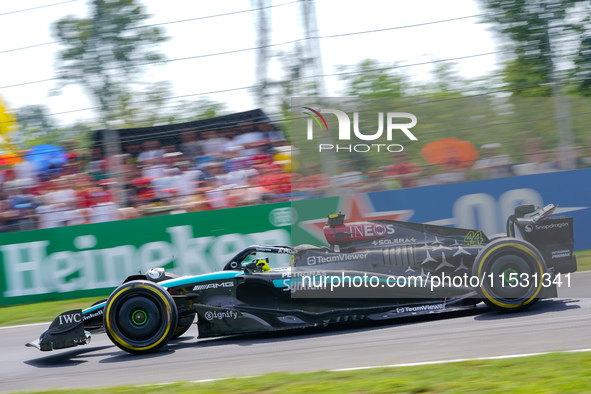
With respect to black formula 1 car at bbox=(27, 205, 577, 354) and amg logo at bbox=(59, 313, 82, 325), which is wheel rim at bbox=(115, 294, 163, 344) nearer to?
black formula 1 car at bbox=(27, 205, 577, 354)

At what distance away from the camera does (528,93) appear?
1002 centimetres

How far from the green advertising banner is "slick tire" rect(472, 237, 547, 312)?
453 cm

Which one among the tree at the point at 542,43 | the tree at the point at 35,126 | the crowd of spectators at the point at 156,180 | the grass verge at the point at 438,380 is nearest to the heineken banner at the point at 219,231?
the crowd of spectators at the point at 156,180

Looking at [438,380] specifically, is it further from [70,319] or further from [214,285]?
[70,319]

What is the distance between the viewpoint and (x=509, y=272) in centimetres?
574

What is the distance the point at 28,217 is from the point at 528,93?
8730 mm

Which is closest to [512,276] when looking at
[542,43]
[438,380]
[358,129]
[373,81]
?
A: [438,380]

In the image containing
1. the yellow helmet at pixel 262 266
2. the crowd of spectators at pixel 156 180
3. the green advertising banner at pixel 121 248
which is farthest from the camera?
the crowd of spectators at pixel 156 180

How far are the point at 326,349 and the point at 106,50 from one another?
773 centimetres

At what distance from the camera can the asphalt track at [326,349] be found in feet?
16.1

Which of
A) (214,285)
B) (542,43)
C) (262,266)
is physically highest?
(542,43)

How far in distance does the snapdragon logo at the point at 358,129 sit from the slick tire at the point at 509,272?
4.32 metres

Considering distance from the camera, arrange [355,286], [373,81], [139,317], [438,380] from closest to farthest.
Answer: [438,380] < [355,286] < [139,317] < [373,81]

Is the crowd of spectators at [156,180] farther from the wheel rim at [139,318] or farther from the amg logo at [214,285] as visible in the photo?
the wheel rim at [139,318]
